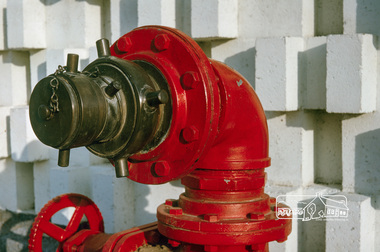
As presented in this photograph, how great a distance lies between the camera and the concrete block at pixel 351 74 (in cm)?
175

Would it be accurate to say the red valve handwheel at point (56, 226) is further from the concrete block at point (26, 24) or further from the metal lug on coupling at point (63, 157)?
the concrete block at point (26, 24)

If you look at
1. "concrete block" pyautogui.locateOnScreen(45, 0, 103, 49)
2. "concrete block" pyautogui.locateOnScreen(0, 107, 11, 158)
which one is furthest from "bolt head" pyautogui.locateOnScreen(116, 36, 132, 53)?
"concrete block" pyautogui.locateOnScreen(0, 107, 11, 158)

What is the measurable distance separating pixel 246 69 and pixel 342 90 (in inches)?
18.1

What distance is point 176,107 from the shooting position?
1.17 meters

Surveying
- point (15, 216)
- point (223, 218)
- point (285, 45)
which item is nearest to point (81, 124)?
Answer: point (223, 218)

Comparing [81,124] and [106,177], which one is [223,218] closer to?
[81,124]

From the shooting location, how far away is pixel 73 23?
8.82 ft

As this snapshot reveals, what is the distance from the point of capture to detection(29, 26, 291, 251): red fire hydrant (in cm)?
108

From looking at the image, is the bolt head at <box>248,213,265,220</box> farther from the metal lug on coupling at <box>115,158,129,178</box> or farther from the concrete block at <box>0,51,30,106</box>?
the concrete block at <box>0,51,30,106</box>

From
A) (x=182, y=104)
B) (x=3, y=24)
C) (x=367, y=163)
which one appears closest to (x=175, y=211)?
(x=182, y=104)

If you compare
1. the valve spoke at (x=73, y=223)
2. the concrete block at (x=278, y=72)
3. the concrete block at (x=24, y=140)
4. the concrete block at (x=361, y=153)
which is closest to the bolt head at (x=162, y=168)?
the valve spoke at (x=73, y=223)

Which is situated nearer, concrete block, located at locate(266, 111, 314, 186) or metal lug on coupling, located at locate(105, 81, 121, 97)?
→ metal lug on coupling, located at locate(105, 81, 121, 97)

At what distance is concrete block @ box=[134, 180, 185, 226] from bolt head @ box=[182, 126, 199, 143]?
1123 mm

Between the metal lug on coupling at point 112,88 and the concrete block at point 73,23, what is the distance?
5.36 ft
